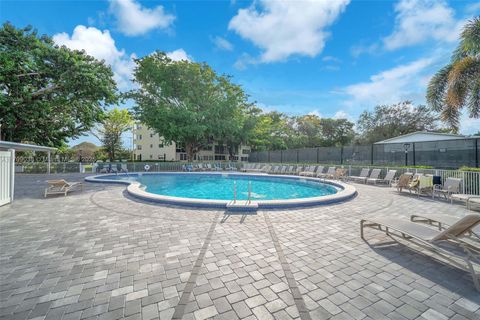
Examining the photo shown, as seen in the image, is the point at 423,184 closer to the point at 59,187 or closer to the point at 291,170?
the point at 291,170

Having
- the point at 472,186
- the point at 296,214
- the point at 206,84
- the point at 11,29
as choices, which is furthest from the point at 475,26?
the point at 11,29

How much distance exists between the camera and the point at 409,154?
14.2m

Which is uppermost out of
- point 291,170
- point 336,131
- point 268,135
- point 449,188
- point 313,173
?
point 336,131

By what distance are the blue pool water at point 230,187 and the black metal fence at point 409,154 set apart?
20.4 feet

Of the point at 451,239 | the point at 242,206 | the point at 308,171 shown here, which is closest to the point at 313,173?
the point at 308,171

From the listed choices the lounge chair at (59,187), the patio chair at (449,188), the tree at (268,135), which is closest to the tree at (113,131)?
the tree at (268,135)

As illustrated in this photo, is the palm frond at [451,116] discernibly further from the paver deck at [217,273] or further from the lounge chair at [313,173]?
the paver deck at [217,273]

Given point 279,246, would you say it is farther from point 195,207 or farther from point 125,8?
point 125,8

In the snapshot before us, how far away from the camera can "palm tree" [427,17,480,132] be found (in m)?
8.62

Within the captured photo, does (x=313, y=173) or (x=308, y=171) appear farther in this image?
(x=308, y=171)

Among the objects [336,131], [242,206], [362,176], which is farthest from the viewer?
[336,131]

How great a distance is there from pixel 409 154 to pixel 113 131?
4014 cm

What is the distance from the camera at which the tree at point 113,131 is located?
3497 cm

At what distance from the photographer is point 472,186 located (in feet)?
25.3
